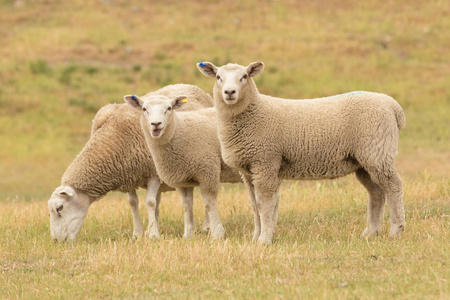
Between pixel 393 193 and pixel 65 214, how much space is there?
4.54 metres

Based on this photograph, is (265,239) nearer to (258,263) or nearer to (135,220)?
(258,263)

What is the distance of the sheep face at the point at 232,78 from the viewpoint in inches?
335

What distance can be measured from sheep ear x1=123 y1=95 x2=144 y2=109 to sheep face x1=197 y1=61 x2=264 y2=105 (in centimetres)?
110

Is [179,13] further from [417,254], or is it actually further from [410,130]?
[417,254]

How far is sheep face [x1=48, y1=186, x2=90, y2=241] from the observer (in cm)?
1007

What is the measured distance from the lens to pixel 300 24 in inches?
1409

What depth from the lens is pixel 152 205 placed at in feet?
33.5

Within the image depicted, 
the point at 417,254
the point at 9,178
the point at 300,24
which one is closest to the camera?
the point at 417,254

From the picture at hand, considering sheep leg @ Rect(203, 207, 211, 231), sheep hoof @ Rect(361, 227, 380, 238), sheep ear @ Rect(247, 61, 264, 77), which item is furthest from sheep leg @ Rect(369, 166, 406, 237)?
sheep leg @ Rect(203, 207, 211, 231)

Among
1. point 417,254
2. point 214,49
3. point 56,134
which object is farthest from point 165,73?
point 417,254

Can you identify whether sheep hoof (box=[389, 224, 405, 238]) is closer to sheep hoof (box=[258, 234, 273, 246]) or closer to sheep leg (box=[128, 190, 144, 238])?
sheep hoof (box=[258, 234, 273, 246])

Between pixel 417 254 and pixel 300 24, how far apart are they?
29.5 meters

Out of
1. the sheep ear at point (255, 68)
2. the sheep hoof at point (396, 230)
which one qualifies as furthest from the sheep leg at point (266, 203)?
the sheep hoof at point (396, 230)

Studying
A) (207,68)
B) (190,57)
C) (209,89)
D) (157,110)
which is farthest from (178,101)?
(190,57)
